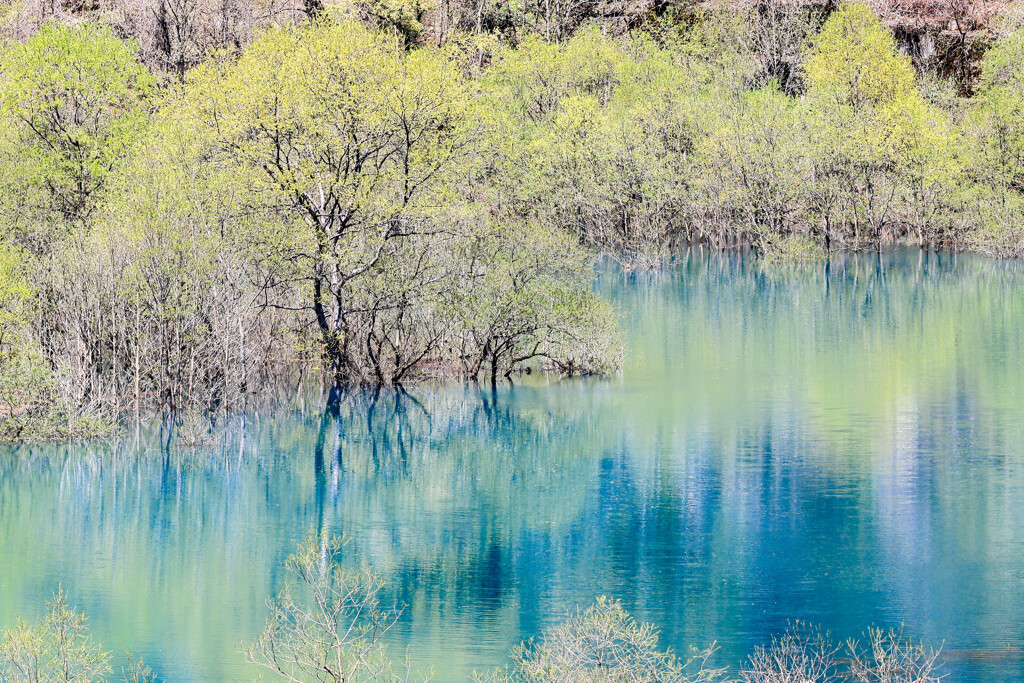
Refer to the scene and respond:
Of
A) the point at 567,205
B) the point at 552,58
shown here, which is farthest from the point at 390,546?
the point at 552,58

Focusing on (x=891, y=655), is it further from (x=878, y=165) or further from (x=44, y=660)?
(x=878, y=165)

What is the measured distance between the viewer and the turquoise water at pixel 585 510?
21047 mm

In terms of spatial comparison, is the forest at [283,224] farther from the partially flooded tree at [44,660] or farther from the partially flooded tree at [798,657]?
the partially flooded tree at [798,657]

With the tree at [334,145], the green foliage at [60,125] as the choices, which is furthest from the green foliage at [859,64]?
the green foliage at [60,125]

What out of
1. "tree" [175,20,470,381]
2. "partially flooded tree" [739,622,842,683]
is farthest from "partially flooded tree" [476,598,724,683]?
"tree" [175,20,470,381]

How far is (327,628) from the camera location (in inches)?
682

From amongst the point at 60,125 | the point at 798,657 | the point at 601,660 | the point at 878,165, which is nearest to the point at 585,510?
the point at 798,657

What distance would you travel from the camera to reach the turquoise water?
2105 cm

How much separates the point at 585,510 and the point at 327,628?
11.2 metres

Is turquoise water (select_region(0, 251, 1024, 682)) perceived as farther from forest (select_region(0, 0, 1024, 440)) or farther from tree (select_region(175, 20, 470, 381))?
tree (select_region(175, 20, 470, 381))

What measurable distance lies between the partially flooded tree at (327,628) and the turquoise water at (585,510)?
0.51 metres

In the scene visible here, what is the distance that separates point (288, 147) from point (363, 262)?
398 centimetres

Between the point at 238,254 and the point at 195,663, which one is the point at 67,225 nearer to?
the point at 238,254

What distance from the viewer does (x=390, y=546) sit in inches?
1000
